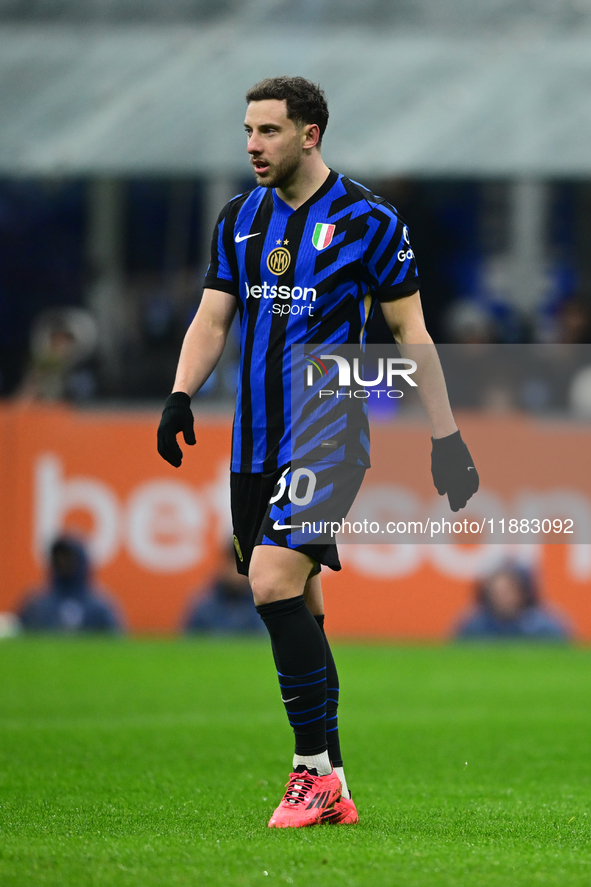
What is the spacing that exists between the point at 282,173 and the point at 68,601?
7283 mm

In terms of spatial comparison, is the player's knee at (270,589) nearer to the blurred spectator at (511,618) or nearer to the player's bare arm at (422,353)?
the player's bare arm at (422,353)

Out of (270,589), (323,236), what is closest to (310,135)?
(323,236)

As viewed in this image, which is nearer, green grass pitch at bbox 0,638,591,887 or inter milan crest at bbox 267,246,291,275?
green grass pitch at bbox 0,638,591,887

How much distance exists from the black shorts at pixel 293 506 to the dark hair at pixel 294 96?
1.10 m

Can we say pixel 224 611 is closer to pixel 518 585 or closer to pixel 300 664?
pixel 518 585

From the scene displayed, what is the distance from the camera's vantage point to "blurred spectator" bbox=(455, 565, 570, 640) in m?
10.5

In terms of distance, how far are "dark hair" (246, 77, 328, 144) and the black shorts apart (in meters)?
1.10

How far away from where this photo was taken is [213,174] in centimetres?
1288

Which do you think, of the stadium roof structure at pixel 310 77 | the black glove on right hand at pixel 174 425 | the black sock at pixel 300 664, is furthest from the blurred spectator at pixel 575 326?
the black sock at pixel 300 664

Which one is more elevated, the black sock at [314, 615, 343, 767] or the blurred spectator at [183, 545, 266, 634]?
the black sock at [314, 615, 343, 767]

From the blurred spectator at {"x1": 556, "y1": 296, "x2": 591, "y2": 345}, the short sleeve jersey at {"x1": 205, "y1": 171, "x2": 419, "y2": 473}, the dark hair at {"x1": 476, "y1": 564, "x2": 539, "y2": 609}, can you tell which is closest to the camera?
the short sleeve jersey at {"x1": 205, "y1": 171, "x2": 419, "y2": 473}

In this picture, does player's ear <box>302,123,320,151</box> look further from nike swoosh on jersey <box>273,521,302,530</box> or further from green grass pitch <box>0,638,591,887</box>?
green grass pitch <box>0,638,591,887</box>

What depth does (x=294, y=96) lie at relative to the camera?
411 centimetres

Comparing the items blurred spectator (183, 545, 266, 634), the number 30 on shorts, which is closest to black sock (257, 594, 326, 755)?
the number 30 on shorts
